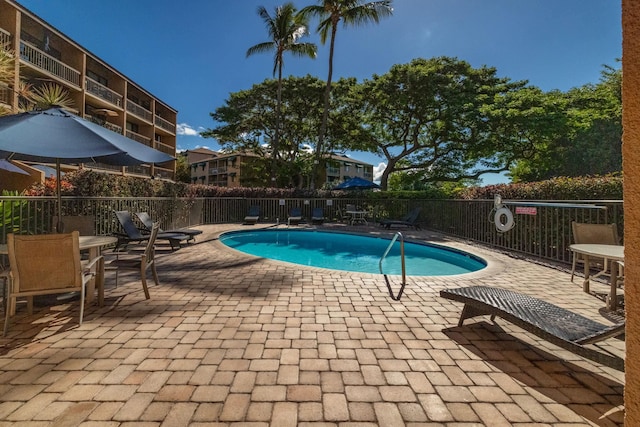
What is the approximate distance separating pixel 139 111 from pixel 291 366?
25.6 metres

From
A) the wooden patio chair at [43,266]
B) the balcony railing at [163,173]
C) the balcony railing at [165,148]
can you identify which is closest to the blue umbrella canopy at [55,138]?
the wooden patio chair at [43,266]

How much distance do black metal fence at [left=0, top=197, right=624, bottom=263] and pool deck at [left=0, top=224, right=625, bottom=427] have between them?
8.45 feet

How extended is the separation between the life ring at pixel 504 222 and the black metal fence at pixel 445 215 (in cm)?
19

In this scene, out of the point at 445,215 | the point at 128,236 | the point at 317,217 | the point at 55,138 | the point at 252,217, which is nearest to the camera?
the point at 55,138

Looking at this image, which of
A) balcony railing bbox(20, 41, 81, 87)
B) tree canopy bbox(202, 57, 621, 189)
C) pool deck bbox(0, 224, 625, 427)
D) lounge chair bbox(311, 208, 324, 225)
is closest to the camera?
pool deck bbox(0, 224, 625, 427)

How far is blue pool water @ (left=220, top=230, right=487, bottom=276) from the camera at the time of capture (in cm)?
714

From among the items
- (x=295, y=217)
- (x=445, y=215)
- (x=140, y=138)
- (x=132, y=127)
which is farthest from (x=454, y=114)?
(x=132, y=127)

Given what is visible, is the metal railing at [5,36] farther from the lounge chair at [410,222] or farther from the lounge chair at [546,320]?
the lounge chair at [546,320]

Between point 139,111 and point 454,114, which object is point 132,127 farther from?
point 454,114

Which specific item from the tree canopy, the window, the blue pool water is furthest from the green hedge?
the window

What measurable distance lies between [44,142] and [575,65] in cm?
1690

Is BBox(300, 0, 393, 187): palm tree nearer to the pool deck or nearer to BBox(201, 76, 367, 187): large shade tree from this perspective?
BBox(201, 76, 367, 187): large shade tree

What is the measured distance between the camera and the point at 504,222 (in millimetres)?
7195

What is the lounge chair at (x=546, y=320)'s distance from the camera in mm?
1873
